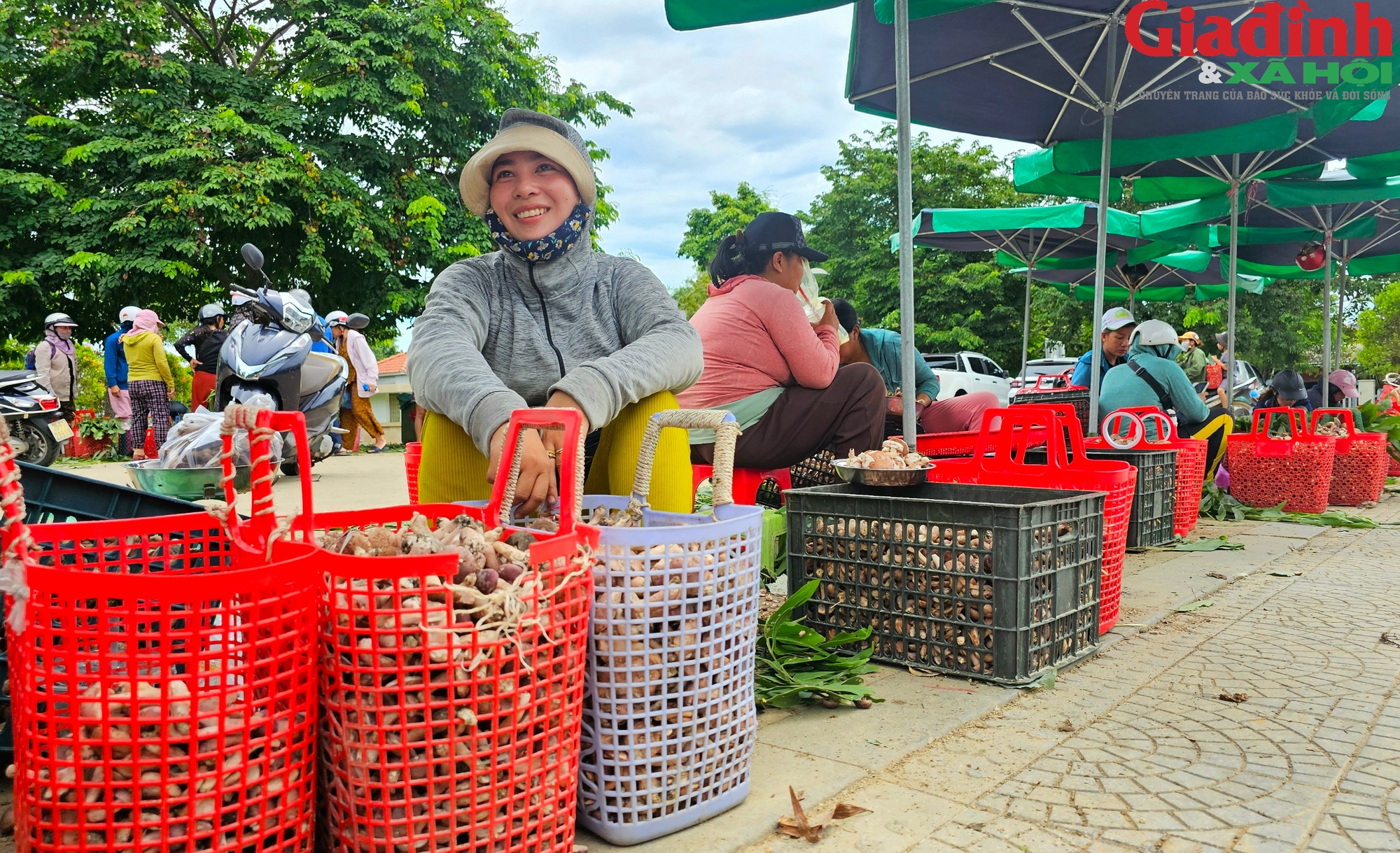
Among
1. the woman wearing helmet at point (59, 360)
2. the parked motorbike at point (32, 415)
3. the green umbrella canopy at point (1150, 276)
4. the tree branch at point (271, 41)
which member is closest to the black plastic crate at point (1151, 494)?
the green umbrella canopy at point (1150, 276)

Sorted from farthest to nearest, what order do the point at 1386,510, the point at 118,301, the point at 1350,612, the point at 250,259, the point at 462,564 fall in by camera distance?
the point at 118,301 → the point at 1386,510 → the point at 250,259 → the point at 1350,612 → the point at 462,564

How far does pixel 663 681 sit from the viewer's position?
1.65 m

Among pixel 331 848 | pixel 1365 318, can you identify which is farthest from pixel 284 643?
pixel 1365 318

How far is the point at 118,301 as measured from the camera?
16.5 meters

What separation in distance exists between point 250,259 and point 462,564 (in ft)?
18.3

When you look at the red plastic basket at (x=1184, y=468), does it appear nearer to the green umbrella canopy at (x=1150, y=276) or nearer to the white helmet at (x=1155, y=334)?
the white helmet at (x=1155, y=334)

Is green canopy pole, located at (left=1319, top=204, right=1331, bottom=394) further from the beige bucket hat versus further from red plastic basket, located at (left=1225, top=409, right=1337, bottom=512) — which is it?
the beige bucket hat

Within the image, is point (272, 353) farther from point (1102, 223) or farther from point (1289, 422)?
point (1289, 422)

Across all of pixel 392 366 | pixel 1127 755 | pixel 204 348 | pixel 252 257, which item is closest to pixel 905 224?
pixel 1127 755

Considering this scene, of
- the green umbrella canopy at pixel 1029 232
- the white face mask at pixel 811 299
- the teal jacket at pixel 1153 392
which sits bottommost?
the teal jacket at pixel 1153 392

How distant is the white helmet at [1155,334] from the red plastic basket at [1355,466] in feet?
6.84

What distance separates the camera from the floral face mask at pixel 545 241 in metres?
2.57

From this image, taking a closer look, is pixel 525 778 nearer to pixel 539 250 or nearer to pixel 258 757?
pixel 258 757

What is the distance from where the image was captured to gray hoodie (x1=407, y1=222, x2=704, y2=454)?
7.56 feet
